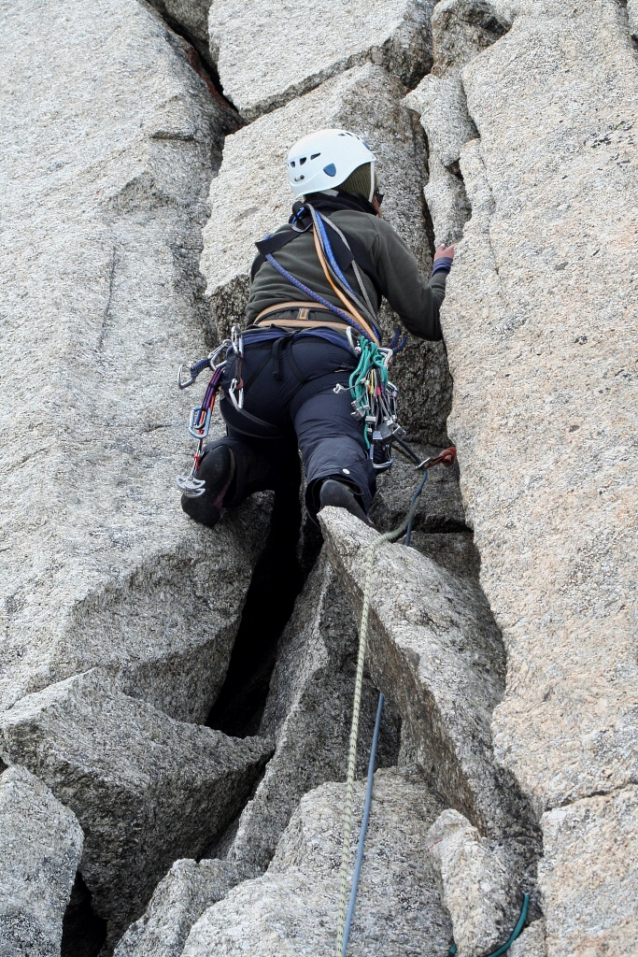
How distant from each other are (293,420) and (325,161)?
5.09ft

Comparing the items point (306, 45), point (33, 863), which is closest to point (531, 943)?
point (33, 863)

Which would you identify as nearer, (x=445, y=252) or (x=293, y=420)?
(x=293, y=420)

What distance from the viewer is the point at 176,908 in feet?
12.5

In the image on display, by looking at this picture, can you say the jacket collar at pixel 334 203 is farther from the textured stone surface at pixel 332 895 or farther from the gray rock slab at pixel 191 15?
the gray rock slab at pixel 191 15

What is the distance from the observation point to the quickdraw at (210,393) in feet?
17.9

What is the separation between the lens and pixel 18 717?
13.7 feet

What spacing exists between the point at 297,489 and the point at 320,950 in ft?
10.2

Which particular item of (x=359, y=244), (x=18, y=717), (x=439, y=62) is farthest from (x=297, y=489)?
(x=439, y=62)

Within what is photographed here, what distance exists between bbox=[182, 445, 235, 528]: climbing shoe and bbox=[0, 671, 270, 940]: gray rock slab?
118cm

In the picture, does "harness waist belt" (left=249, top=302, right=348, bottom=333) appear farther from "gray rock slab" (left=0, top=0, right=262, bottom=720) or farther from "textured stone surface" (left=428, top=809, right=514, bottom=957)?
"textured stone surface" (left=428, top=809, right=514, bottom=957)

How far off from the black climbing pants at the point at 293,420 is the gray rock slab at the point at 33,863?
170cm

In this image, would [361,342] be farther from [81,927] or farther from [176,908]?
[81,927]

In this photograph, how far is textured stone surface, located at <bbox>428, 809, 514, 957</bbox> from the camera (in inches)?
125

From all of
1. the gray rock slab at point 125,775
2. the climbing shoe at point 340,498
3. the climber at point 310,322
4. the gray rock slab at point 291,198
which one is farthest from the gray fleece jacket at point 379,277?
the gray rock slab at point 125,775
